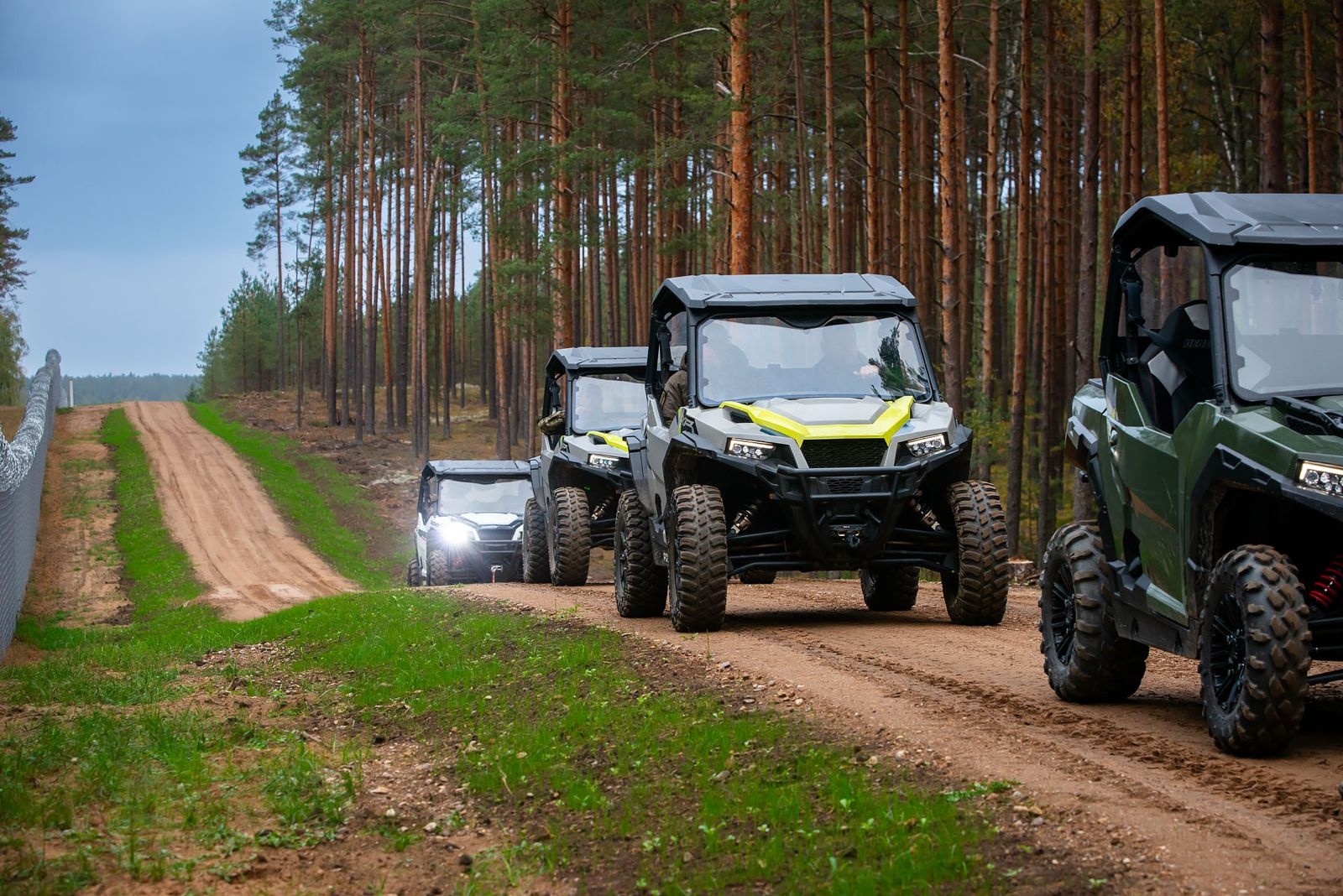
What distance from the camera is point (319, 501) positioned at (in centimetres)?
4366

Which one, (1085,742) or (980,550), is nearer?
(1085,742)

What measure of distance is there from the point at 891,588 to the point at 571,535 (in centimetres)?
622

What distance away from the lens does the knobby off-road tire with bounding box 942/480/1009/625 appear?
11414 millimetres

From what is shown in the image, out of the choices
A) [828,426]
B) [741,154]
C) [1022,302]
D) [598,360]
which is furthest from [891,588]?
[1022,302]

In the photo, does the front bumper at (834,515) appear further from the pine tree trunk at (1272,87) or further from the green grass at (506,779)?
the pine tree trunk at (1272,87)

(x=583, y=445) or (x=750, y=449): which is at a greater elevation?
(x=750, y=449)

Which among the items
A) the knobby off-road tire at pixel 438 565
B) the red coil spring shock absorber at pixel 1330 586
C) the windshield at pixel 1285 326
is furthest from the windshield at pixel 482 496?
the red coil spring shock absorber at pixel 1330 586

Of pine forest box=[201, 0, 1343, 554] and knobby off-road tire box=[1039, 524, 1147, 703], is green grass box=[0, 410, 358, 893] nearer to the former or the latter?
knobby off-road tire box=[1039, 524, 1147, 703]

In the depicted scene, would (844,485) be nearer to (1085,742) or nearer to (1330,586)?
(1085,742)

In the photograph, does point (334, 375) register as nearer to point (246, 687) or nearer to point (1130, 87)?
point (1130, 87)

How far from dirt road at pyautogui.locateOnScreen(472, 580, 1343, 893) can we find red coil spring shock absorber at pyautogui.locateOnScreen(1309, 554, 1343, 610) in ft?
2.27

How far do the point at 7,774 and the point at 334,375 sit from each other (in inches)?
2380

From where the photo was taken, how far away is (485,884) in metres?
5.42

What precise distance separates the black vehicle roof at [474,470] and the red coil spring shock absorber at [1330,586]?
796 inches
